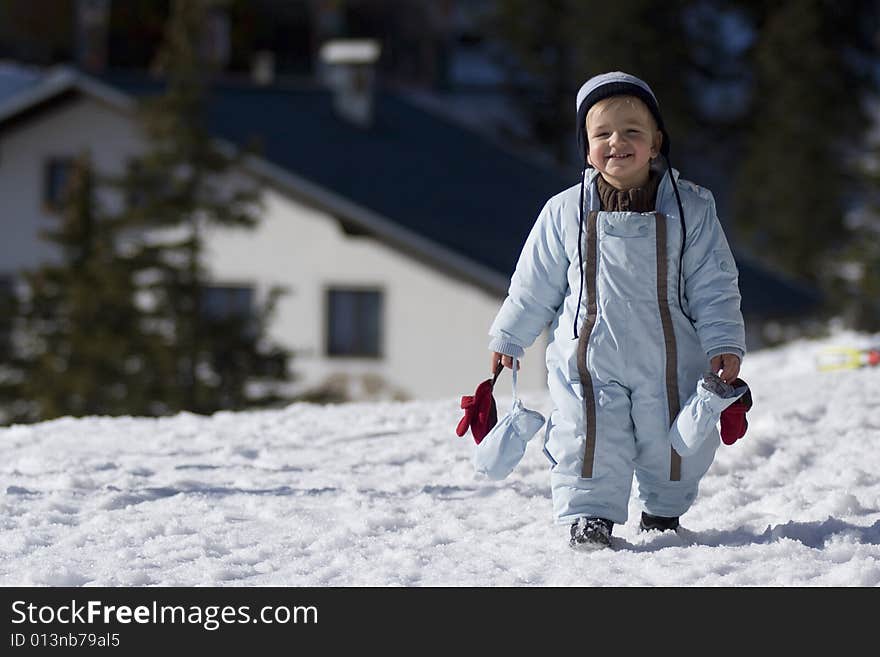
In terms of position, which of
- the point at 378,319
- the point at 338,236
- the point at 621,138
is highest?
the point at 338,236

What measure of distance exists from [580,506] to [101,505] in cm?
193

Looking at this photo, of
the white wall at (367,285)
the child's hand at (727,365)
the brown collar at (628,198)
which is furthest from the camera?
the white wall at (367,285)

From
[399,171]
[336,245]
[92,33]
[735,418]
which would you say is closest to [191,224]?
[336,245]

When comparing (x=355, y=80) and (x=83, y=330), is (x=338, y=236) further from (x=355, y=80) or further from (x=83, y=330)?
(x=83, y=330)

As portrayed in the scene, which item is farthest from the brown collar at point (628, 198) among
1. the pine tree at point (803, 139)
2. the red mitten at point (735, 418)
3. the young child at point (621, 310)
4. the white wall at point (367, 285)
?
the pine tree at point (803, 139)

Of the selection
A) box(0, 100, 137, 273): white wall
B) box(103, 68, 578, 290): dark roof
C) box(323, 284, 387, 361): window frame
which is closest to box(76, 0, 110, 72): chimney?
box(103, 68, 578, 290): dark roof

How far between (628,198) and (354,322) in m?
19.9

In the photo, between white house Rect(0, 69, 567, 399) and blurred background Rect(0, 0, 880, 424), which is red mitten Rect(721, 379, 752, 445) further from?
white house Rect(0, 69, 567, 399)

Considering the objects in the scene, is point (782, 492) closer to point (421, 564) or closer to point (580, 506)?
point (580, 506)

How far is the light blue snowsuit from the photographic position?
4930 millimetres

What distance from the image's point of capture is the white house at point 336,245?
23625mm

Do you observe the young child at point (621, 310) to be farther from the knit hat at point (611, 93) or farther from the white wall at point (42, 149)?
the white wall at point (42, 149)

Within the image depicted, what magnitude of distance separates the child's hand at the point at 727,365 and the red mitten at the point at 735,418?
0.12 ft

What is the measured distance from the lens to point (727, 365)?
16.1 ft
